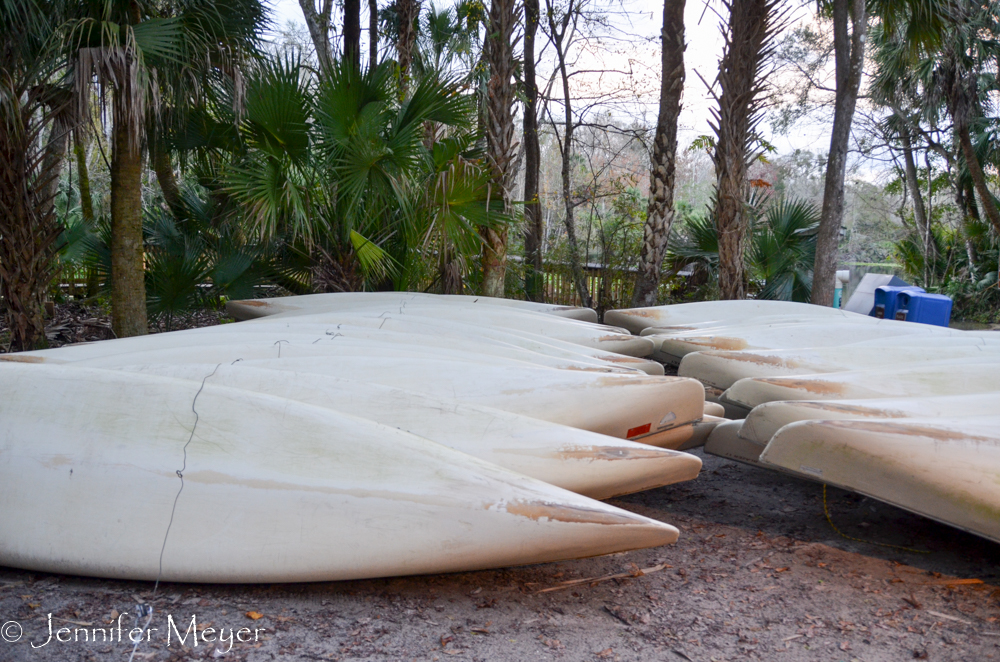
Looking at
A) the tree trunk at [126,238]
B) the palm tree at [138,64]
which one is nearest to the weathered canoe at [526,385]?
the palm tree at [138,64]

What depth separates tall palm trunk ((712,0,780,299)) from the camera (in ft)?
21.4

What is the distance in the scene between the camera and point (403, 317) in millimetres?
4352

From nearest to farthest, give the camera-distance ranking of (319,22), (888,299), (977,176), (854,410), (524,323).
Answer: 1. (854,410)
2. (524,323)
3. (888,299)
4. (319,22)
5. (977,176)

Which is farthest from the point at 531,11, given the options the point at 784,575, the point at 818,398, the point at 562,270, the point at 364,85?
the point at 784,575

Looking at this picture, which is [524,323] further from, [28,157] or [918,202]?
[918,202]

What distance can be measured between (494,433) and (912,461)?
1.49 m

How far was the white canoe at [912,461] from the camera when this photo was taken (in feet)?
7.74

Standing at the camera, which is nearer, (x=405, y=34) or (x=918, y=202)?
(x=405, y=34)

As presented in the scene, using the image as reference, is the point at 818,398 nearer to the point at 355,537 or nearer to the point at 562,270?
the point at 355,537

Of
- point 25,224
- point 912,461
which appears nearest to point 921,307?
point 912,461

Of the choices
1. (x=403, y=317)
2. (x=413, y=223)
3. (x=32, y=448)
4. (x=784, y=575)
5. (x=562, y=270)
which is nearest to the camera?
(x=32, y=448)

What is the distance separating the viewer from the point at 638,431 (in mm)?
3020

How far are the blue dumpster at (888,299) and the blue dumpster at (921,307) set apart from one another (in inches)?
1.2

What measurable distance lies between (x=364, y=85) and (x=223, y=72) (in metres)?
1.16
